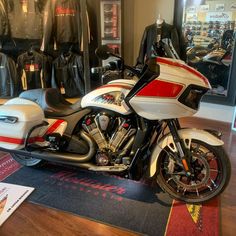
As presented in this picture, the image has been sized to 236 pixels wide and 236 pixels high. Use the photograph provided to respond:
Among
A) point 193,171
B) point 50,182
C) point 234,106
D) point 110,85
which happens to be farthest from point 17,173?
point 234,106

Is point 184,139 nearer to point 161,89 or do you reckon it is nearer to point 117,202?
point 161,89

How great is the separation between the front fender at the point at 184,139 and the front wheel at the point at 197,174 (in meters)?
0.03

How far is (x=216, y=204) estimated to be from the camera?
62.5 inches

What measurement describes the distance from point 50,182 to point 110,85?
0.89 metres

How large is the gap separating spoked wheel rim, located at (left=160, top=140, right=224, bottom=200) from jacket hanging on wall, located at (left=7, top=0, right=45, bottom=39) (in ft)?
8.22

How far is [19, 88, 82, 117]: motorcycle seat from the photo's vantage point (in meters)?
1.74

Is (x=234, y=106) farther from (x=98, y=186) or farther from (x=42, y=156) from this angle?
(x=42, y=156)

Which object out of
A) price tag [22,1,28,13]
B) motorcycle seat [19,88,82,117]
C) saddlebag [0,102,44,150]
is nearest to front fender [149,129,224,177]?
motorcycle seat [19,88,82,117]

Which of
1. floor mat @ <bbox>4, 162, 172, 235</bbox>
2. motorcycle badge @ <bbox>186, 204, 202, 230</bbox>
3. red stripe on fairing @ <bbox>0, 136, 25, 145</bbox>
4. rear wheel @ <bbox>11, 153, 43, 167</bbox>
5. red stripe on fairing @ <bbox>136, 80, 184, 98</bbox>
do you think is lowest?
floor mat @ <bbox>4, 162, 172, 235</bbox>

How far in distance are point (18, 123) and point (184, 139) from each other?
1.07 metres

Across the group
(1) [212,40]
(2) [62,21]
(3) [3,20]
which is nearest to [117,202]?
(1) [212,40]

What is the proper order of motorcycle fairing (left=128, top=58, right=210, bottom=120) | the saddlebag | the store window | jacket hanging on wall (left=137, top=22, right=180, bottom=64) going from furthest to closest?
jacket hanging on wall (left=137, top=22, right=180, bottom=64)
the store window
the saddlebag
motorcycle fairing (left=128, top=58, right=210, bottom=120)

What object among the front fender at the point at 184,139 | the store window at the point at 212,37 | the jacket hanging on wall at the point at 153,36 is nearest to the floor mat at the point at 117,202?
the front fender at the point at 184,139

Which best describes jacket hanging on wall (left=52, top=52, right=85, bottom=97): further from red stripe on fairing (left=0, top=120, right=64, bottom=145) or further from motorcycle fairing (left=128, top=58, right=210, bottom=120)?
motorcycle fairing (left=128, top=58, right=210, bottom=120)
